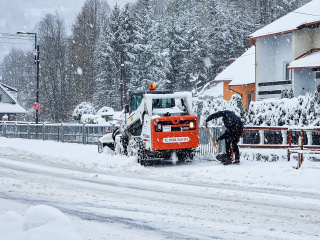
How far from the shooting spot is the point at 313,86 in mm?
26031

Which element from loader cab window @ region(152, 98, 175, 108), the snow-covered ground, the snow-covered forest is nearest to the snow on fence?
loader cab window @ region(152, 98, 175, 108)

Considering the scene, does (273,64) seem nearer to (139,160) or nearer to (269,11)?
(139,160)

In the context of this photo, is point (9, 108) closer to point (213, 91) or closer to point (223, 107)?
point (213, 91)

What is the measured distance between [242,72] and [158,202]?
1275 inches

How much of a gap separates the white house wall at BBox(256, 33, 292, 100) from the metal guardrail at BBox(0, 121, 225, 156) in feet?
39.1

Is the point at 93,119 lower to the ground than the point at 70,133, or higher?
higher

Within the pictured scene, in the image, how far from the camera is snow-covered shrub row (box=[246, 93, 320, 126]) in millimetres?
16297

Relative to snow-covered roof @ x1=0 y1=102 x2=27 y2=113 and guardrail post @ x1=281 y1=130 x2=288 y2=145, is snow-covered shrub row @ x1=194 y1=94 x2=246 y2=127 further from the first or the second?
snow-covered roof @ x1=0 y1=102 x2=27 y2=113

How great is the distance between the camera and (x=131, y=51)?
5966cm

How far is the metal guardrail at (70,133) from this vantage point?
57.4ft

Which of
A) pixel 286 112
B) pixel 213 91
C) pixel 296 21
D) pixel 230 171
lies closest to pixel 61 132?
pixel 286 112

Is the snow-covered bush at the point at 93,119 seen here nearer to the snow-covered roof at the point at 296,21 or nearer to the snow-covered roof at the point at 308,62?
the snow-covered roof at the point at 296,21

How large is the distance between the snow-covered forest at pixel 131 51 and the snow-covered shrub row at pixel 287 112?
36.0m

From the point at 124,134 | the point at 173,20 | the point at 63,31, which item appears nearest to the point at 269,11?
the point at 173,20
